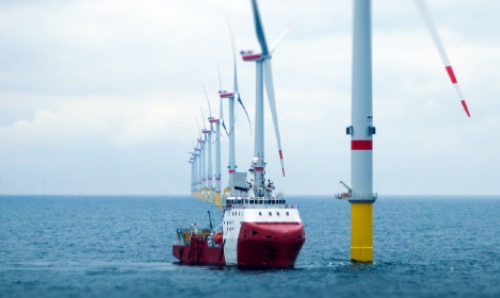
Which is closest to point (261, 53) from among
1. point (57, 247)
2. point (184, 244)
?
point (184, 244)

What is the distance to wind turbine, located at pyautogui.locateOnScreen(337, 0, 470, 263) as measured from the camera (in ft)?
306

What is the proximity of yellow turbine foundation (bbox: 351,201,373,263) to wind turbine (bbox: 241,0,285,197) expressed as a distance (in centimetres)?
1247

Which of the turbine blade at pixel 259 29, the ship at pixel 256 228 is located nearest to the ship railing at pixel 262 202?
the ship at pixel 256 228

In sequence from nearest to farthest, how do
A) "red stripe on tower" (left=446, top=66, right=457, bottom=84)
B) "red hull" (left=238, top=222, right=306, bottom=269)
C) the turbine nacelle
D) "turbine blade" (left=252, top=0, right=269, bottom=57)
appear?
1. "red stripe on tower" (left=446, top=66, right=457, bottom=84)
2. "red hull" (left=238, top=222, right=306, bottom=269)
3. "turbine blade" (left=252, top=0, right=269, bottom=57)
4. the turbine nacelle

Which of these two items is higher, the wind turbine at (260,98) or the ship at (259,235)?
the wind turbine at (260,98)

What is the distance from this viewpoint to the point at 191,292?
78.8 meters

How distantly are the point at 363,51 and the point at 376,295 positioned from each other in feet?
→ 102

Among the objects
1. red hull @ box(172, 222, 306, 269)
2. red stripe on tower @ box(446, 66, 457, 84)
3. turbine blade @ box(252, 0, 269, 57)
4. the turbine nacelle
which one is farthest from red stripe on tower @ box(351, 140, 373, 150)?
the turbine nacelle

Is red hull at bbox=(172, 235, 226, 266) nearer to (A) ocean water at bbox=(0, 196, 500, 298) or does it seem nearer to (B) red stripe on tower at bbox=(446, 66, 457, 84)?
(A) ocean water at bbox=(0, 196, 500, 298)

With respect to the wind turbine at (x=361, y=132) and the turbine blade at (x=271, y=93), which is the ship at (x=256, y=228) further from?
the wind turbine at (x=361, y=132)

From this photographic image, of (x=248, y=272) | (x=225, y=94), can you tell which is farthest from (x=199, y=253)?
(x=225, y=94)

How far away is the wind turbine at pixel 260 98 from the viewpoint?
103 meters

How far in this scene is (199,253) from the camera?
109 metres

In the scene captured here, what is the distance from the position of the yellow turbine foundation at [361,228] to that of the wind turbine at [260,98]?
1247 cm
